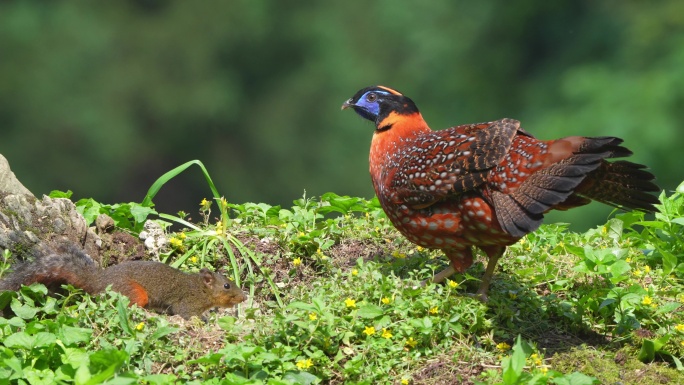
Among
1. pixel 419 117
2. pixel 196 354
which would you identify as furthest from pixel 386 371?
pixel 419 117

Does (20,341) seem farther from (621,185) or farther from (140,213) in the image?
(621,185)

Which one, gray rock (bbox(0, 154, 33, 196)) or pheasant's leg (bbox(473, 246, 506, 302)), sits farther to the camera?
gray rock (bbox(0, 154, 33, 196))

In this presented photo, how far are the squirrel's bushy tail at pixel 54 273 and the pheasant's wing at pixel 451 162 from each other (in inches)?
69.0

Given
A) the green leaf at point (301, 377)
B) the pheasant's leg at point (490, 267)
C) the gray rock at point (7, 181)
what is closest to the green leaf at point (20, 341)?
the green leaf at point (301, 377)

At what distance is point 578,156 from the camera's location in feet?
16.0

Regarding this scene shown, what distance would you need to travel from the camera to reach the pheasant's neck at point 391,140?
570cm

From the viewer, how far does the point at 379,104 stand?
601cm

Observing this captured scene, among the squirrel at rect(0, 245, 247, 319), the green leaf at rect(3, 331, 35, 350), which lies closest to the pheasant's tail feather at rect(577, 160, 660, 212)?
the squirrel at rect(0, 245, 247, 319)

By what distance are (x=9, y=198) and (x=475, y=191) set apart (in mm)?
2709

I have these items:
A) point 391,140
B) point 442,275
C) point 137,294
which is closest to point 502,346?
point 442,275

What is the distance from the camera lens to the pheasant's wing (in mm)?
5105

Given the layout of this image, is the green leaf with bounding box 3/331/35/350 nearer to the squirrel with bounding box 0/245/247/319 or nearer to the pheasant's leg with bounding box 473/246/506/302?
→ the squirrel with bounding box 0/245/247/319

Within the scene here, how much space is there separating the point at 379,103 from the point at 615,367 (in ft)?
7.17

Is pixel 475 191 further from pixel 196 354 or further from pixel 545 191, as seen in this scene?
pixel 196 354
